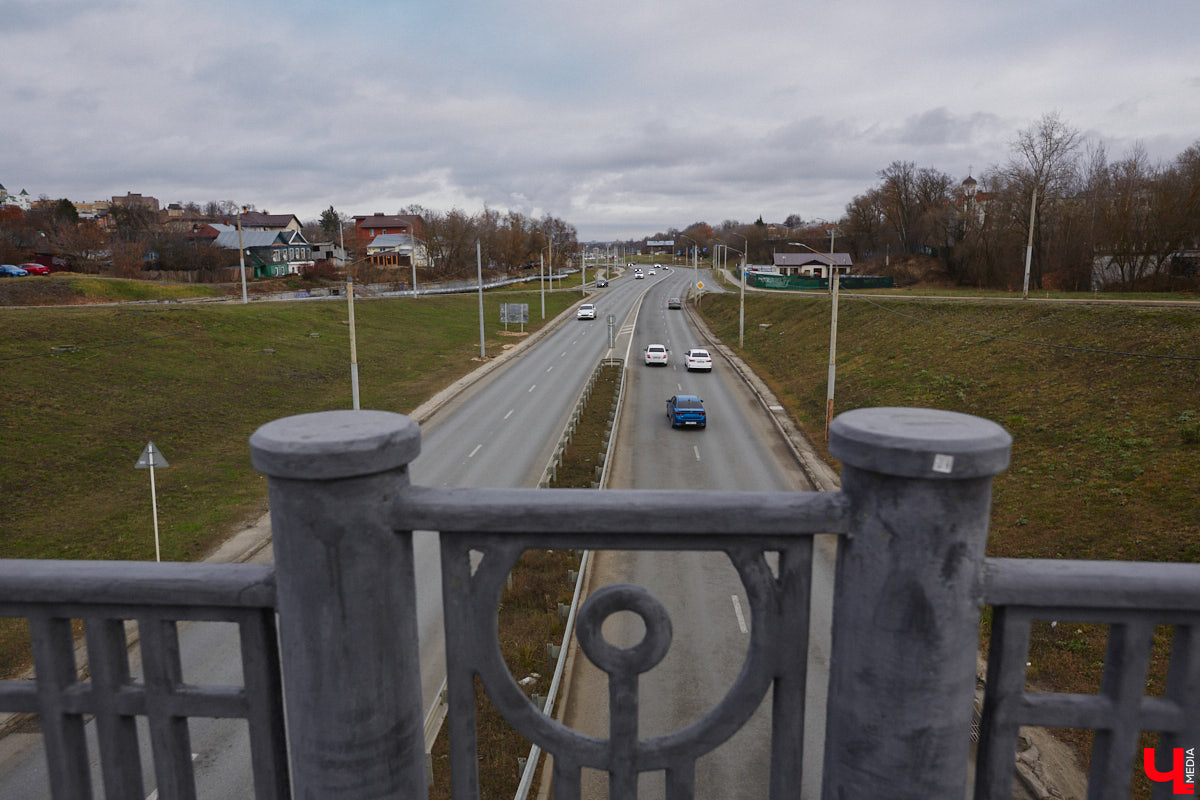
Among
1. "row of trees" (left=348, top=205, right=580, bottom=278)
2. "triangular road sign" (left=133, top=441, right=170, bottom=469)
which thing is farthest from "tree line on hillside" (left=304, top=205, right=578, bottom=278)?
"triangular road sign" (left=133, top=441, right=170, bottom=469)

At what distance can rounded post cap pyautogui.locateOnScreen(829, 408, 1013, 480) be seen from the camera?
172cm

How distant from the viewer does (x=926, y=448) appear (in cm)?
172

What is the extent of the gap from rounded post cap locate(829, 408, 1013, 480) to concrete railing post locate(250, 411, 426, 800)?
3.78ft

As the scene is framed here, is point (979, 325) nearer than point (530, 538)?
No

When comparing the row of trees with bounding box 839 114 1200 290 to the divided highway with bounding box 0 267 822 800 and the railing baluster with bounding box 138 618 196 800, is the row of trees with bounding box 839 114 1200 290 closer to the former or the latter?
the divided highway with bounding box 0 267 822 800

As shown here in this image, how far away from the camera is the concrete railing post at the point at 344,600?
1862mm

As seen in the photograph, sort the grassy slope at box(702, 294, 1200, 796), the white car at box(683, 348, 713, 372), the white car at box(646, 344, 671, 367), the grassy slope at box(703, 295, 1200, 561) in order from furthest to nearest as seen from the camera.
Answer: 1. the white car at box(646, 344, 671, 367)
2. the white car at box(683, 348, 713, 372)
3. the grassy slope at box(703, 295, 1200, 561)
4. the grassy slope at box(702, 294, 1200, 796)

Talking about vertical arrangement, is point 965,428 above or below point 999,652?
above

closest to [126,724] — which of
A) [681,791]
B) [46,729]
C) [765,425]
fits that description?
[46,729]

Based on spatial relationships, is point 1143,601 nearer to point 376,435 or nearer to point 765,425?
point 376,435

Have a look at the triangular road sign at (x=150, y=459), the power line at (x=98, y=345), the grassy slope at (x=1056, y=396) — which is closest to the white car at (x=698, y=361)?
the grassy slope at (x=1056, y=396)

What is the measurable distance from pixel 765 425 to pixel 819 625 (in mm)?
19576

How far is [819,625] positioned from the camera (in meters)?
13.7

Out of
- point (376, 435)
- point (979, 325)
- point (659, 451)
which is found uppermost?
point (376, 435)
